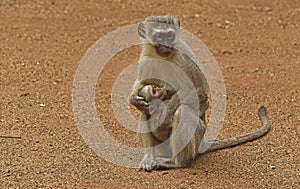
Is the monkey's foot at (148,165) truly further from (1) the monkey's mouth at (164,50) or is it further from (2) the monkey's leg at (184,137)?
(1) the monkey's mouth at (164,50)

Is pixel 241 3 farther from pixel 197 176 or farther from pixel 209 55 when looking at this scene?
pixel 197 176

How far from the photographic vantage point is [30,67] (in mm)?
10805

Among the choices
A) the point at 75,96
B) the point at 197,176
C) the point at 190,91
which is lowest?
the point at 75,96

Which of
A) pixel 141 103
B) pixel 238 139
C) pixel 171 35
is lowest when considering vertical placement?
pixel 238 139

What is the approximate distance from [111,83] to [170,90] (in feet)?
9.73

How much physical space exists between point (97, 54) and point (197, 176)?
4.46m

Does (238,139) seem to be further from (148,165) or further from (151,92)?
(151,92)

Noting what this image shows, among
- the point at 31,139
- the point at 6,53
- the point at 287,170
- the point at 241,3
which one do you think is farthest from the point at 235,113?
the point at 241,3

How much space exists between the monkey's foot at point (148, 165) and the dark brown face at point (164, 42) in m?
0.99

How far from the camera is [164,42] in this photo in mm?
7309

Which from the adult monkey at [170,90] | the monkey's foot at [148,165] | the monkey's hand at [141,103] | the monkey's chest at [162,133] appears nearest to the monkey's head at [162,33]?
the adult monkey at [170,90]

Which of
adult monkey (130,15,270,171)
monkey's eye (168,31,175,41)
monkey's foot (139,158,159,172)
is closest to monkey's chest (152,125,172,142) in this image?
adult monkey (130,15,270,171)

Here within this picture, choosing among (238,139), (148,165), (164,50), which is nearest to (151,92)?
(164,50)

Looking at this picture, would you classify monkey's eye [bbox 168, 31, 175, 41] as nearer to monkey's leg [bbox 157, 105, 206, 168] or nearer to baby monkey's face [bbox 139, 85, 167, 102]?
baby monkey's face [bbox 139, 85, 167, 102]
